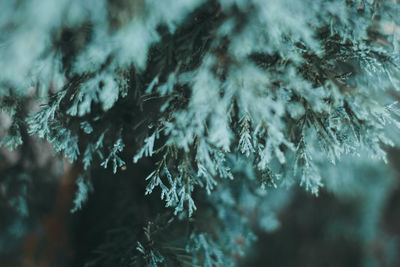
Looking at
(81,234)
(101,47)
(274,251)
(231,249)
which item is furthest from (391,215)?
(101,47)

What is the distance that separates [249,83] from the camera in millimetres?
1484

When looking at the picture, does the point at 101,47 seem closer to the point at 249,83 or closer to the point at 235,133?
the point at 249,83

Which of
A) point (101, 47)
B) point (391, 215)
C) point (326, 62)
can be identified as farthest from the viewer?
point (391, 215)

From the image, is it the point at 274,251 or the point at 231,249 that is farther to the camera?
the point at 274,251

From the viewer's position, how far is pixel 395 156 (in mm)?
5180

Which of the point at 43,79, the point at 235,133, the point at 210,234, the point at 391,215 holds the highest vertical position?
the point at 43,79

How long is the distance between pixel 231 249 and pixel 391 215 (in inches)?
209

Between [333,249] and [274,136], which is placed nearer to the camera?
[274,136]

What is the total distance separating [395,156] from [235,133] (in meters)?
4.79

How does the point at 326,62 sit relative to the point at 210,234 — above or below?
above

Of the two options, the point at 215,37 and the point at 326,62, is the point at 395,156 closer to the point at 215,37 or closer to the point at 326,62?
the point at 326,62

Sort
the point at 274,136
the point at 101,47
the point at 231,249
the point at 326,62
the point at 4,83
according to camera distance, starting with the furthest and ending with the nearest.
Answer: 1. the point at 231,249
2. the point at 326,62
3. the point at 4,83
4. the point at 274,136
5. the point at 101,47

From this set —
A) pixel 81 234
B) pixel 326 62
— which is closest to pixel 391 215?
pixel 326 62

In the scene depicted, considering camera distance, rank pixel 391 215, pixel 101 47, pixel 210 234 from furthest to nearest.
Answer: pixel 391 215 < pixel 210 234 < pixel 101 47
